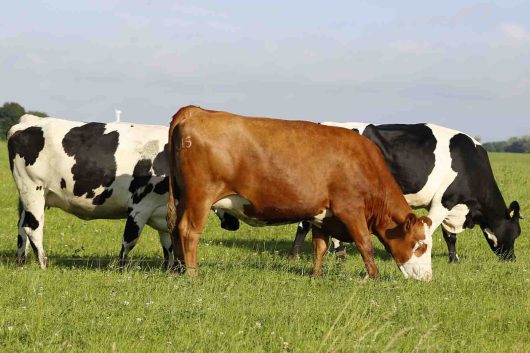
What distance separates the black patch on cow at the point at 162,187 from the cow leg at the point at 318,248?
8.04 ft

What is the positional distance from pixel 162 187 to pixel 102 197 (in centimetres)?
97

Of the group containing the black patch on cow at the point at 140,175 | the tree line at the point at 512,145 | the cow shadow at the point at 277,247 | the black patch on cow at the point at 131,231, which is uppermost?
the black patch on cow at the point at 140,175

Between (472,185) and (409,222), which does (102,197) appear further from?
(472,185)

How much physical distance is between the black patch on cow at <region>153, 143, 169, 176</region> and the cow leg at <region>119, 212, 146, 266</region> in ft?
2.47

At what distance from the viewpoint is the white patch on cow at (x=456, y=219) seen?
15023 millimetres

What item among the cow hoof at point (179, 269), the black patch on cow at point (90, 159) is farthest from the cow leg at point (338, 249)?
the black patch on cow at point (90, 159)

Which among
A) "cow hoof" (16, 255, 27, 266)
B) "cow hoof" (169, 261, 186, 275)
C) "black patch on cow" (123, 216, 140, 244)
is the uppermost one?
"black patch on cow" (123, 216, 140, 244)

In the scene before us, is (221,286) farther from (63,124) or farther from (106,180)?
(63,124)

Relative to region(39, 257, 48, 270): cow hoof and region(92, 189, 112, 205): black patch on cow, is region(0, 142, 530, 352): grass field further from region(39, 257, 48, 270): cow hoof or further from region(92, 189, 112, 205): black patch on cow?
region(92, 189, 112, 205): black patch on cow

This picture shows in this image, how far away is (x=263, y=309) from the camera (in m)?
8.15

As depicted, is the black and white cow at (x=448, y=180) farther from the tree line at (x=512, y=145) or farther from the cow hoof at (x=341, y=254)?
the tree line at (x=512, y=145)

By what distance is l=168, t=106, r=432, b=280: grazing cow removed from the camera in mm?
10508

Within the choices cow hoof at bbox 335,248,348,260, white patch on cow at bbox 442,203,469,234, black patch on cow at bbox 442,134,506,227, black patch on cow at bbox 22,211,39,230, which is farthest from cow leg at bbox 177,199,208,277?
white patch on cow at bbox 442,203,469,234

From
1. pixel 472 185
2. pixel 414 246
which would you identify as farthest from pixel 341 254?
pixel 414 246
